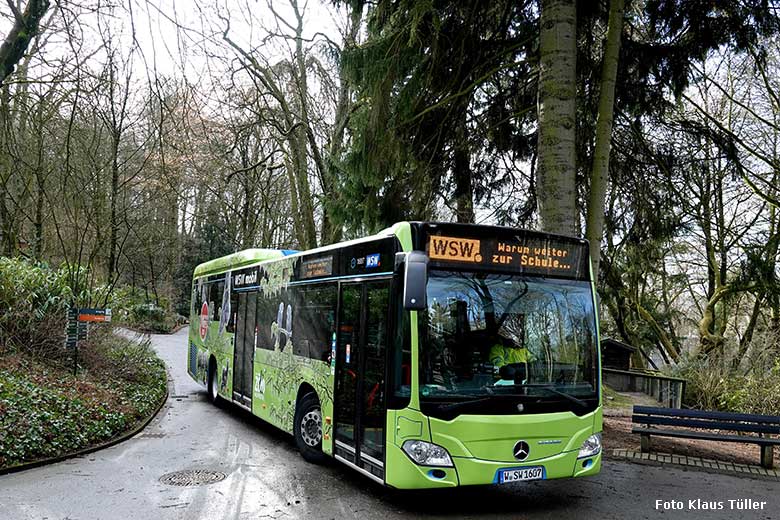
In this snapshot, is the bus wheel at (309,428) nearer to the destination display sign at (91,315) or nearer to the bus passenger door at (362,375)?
the bus passenger door at (362,375)

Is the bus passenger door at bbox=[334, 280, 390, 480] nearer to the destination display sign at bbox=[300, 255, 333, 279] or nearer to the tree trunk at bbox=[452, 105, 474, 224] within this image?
the destination display sign at bbox=[300, 255, 333, 279]

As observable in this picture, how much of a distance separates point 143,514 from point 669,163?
32.6 ft

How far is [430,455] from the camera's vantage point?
Answer: 5.77 metres

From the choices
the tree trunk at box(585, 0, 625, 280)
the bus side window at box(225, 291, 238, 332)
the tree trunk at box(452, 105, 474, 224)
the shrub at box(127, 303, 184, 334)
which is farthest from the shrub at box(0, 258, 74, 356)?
the shrub at box(127, 303, 184, 334)

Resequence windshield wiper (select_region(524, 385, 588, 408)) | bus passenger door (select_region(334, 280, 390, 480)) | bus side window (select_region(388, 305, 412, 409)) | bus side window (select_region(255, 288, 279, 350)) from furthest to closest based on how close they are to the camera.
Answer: bus side window (select_region(255, 288, 279, 350))
bus passenger door (select_region(334, 280, 390, 480))
windshield wiper (select_region(524, 385, 588, 408))
bus side window (select_region(388, 305, 412, 409))

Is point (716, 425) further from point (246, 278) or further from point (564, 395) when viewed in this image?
point (246, 278)

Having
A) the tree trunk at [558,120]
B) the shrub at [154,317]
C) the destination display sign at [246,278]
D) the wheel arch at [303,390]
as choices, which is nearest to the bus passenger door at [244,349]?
the destination display sign at [246,278]

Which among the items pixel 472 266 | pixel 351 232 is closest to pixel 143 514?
pixel 472 266

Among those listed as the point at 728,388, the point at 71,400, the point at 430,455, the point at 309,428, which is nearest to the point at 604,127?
the point at 309,428

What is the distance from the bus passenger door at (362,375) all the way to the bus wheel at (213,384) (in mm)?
6810

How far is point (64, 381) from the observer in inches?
422

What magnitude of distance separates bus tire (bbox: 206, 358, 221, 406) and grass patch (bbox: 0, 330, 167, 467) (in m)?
1.02

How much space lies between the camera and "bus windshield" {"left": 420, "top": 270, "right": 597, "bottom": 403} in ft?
19.4

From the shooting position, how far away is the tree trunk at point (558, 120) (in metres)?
9.41
